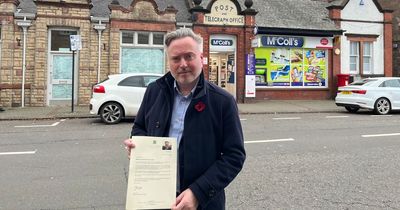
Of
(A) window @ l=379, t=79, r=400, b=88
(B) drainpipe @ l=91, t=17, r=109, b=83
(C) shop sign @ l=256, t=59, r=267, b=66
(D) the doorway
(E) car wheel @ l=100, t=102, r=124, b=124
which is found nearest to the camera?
(E) car wheel @ l=100, t=102, r=124, b=124

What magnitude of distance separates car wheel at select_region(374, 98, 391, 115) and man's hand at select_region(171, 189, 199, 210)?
49.9ft

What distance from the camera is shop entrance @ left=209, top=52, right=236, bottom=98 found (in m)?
20.8

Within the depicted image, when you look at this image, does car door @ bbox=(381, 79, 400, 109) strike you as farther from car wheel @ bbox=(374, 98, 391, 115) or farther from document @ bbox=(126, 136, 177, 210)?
document @ bbox=(126, 136, 177, 210)

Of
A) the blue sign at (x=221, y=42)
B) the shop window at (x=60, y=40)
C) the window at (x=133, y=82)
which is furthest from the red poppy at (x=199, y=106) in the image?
the blue sign at (x=221, y=42)

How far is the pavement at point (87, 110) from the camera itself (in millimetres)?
14508

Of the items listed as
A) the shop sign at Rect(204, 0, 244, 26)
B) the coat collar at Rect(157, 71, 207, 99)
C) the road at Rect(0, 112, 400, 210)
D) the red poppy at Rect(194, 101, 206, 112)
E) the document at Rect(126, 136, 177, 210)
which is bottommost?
the road at Rect(0, 112, 400, 210)

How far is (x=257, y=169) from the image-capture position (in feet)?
21.8

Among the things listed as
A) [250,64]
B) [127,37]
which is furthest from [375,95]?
[127,37]

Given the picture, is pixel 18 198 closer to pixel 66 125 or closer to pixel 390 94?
pixel 66 125

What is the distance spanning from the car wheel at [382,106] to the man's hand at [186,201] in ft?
49.9

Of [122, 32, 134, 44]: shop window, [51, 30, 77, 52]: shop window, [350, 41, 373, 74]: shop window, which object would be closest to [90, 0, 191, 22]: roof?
[122, 32, 134, 44]: shop window

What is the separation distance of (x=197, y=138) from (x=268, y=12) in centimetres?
2140

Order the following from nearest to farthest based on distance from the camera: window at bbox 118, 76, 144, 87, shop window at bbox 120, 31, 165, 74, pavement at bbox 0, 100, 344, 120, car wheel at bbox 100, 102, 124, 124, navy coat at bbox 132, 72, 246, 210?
navy coat at bbox 132, 72, 246, 210 < car wheel at bbox 100, 102, 124, 124 < window at bbox 118, 76, 144, 87 < pavement at bbox 0, 100, 344, 120 < shop window at bbox 120, 31, 165, 74

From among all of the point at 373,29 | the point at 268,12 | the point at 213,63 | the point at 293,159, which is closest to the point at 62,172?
the point at 293,159
